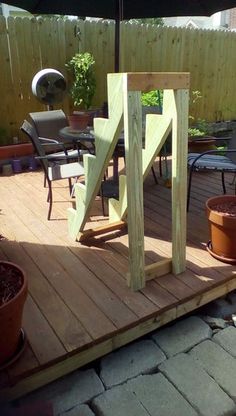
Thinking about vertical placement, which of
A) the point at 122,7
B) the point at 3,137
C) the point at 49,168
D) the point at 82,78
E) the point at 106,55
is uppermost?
the point at 122,7

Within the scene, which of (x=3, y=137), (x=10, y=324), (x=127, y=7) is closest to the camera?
(x=10, y=324)

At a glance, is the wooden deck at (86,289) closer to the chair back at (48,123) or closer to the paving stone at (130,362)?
the paving stone at (130,362)

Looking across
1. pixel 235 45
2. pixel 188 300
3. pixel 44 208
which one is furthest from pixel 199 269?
pixel 235 45

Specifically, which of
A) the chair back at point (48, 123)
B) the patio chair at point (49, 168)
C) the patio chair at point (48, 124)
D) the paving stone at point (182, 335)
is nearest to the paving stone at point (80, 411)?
the paving stone at point (182, 335)

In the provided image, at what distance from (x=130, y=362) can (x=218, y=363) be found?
1.52 feet

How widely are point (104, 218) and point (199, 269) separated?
3.53 feet

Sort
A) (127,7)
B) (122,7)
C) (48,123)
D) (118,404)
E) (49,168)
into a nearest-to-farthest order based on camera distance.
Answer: (118,404)
(49,168)
(122,7)
(127,7)
(48,123)

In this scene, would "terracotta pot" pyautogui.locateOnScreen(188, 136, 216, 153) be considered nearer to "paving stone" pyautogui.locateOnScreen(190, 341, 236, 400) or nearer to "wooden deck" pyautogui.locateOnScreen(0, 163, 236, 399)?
"wooden deck" pyautogui.locateOnScreen(0, 163, 236, 399)

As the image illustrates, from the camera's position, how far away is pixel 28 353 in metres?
1.62

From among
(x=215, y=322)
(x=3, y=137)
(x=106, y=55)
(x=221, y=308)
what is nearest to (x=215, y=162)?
(x=221, y=308)

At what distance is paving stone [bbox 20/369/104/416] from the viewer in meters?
1.60

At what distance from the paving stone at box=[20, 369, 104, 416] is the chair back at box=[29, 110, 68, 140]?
2.73m

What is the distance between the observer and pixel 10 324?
147cm

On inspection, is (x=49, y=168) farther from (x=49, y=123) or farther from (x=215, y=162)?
(x=215, y=162)
